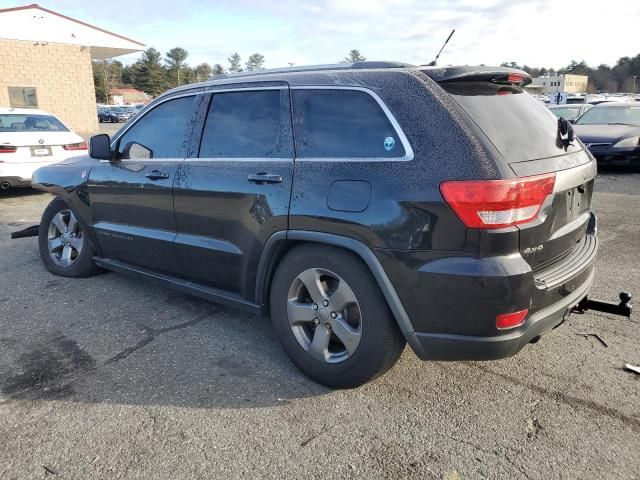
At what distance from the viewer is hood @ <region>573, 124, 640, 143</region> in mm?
10978

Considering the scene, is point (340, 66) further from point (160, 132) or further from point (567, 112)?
point (567, 112)

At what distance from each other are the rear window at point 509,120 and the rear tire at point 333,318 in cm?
97

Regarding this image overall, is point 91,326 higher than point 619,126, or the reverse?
point 619,126

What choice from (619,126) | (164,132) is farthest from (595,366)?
(619,126)

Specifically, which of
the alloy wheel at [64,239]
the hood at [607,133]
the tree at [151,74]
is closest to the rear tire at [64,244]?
the alloy wheel at [64,239]

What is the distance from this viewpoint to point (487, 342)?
7.98 ft

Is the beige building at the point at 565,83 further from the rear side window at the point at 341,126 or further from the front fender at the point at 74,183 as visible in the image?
the rear side window at the point at 341,126

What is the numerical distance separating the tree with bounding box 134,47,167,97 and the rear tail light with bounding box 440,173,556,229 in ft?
297

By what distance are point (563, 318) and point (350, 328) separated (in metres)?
1.18

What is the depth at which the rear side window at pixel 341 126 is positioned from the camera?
8.72 ft

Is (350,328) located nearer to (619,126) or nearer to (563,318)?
(563,318)

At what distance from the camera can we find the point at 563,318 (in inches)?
108

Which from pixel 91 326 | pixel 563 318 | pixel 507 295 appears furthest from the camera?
pixel 91 326

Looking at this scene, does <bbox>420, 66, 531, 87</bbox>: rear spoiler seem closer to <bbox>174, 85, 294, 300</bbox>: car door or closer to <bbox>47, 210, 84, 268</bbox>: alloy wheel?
<bbox>174, 85, 294, 300</bbox>: car door
